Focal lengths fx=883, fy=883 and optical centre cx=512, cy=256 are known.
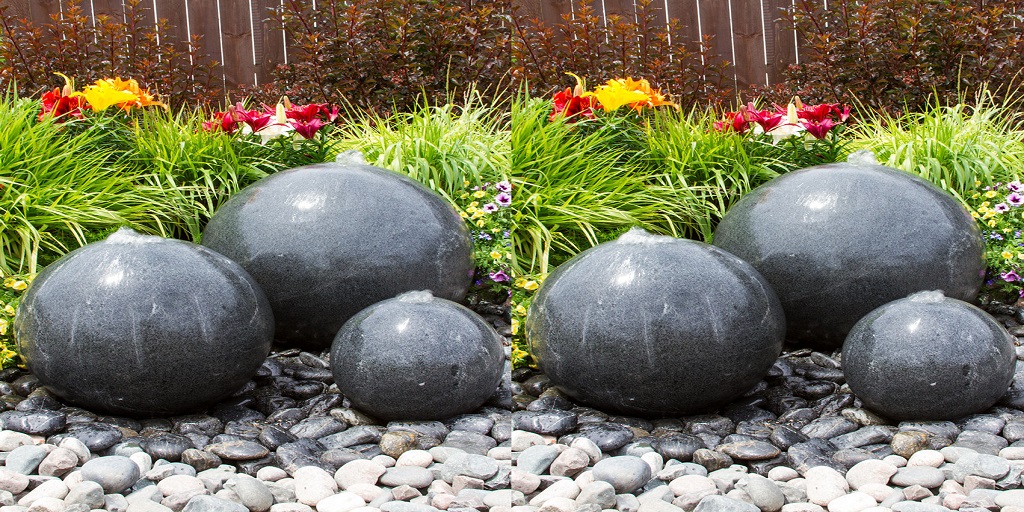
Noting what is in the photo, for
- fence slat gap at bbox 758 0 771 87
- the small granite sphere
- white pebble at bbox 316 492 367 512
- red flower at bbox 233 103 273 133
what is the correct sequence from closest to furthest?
1. white pebble at bbox 316 492 367 512
2. the small granite sphere
3. red flower at bbox 233 103 273 133
4. fence slat gap at bbox 758 0 771 87

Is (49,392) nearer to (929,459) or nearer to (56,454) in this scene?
(56,454)

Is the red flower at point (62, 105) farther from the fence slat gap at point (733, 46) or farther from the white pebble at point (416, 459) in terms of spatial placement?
the fence slat gap at point (733, 46)

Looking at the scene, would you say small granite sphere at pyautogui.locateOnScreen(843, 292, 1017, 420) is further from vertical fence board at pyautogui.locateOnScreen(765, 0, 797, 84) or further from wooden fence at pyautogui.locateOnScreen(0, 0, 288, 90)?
wooden fence at pyautogui.locateOnScreen(0, 0, 288, 90)

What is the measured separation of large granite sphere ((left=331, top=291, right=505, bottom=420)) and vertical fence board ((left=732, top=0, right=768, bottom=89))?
3599 mm

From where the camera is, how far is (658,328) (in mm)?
3164

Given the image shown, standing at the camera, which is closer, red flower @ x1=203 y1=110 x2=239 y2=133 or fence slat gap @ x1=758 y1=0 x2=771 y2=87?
red flower @ x1=203 y1=110 x2=239 y2=133

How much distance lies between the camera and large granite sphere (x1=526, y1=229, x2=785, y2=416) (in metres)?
3.18

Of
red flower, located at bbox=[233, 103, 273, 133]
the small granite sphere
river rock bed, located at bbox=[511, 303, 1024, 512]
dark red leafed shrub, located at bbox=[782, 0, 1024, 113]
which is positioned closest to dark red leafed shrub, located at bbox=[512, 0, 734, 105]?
dark red leafed shrub, located at bbox=[782, 0, 1024, 113]

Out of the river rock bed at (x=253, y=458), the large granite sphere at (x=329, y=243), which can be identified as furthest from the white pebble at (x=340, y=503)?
the large granite sphere at (x=329, y=243)

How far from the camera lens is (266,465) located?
3002 mm

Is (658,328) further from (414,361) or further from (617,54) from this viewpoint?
(617,54)

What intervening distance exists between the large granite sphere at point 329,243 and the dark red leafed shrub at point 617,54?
1735mm

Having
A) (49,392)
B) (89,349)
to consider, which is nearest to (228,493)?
(89,349)

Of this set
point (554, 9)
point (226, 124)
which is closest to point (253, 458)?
point (226, 124)
